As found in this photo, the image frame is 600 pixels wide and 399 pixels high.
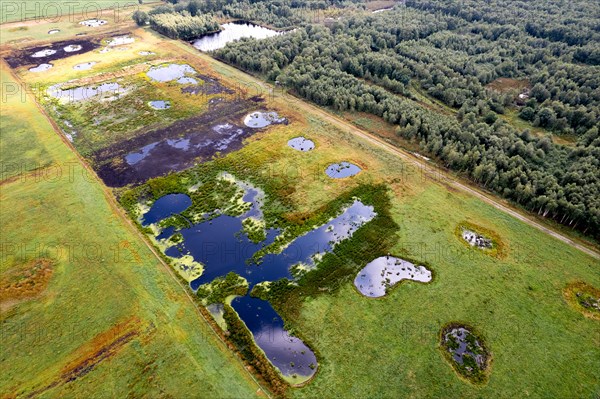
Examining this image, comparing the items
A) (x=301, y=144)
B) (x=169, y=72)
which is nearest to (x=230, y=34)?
(x=169, y=72)

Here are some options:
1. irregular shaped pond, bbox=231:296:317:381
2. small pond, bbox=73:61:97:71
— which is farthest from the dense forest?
irregular shaped pond, bbox=231:296:317:381

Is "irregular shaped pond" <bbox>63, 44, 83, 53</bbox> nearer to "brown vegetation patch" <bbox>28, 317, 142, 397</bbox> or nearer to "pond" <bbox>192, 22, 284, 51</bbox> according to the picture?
"pond" <bbox>192, 22, 284, 51</bbox>

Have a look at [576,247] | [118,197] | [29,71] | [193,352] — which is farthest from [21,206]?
[576,247]

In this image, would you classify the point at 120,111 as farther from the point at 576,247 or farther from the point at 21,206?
the point at 576,247

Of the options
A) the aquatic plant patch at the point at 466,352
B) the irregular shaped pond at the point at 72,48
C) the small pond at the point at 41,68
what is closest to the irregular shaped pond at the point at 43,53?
the irregular shaped pond at the point at 72,48

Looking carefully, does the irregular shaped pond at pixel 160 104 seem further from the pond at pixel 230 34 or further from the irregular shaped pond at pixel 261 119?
the pond at pixel 230 34
